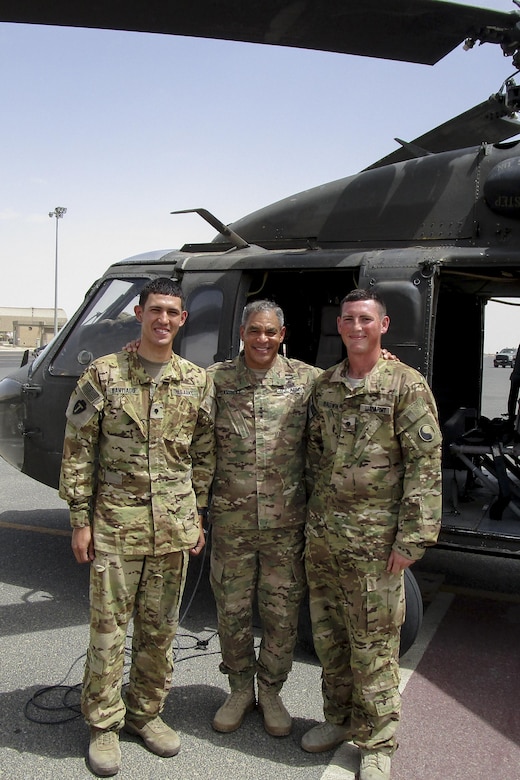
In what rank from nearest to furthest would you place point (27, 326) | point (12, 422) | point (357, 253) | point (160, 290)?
point (160, 290) → point (357, 253) → point (12, 422) → point (27, 326)

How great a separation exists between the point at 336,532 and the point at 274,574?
0.42 m

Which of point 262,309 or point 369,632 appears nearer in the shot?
point 369,632

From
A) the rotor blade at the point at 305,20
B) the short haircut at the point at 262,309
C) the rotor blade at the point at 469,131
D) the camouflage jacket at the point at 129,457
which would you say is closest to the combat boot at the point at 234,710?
the camouflage jacket at the point at 129,457

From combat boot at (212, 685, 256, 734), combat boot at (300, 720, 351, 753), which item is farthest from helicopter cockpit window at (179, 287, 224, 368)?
combat boot at (300, 720, 351, 753)

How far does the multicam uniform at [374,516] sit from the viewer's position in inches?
116

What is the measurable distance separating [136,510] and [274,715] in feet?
3.74

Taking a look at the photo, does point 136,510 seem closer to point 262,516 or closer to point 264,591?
point 262,516

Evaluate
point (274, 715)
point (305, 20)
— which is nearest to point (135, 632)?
point (274, 715)

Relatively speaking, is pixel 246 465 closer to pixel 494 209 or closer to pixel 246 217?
pixel 494 209

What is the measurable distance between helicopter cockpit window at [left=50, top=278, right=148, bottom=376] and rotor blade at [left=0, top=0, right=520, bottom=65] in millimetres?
1802

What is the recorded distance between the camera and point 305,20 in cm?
388

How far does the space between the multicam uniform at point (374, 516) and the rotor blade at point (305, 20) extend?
6.53 feet

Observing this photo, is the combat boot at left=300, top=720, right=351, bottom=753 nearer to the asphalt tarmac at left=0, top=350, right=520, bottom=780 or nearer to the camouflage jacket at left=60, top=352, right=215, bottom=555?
the asphalt tarmac at left=0, top=350, right=520, bottom=780

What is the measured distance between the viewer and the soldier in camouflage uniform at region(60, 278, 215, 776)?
3072 millimetres
